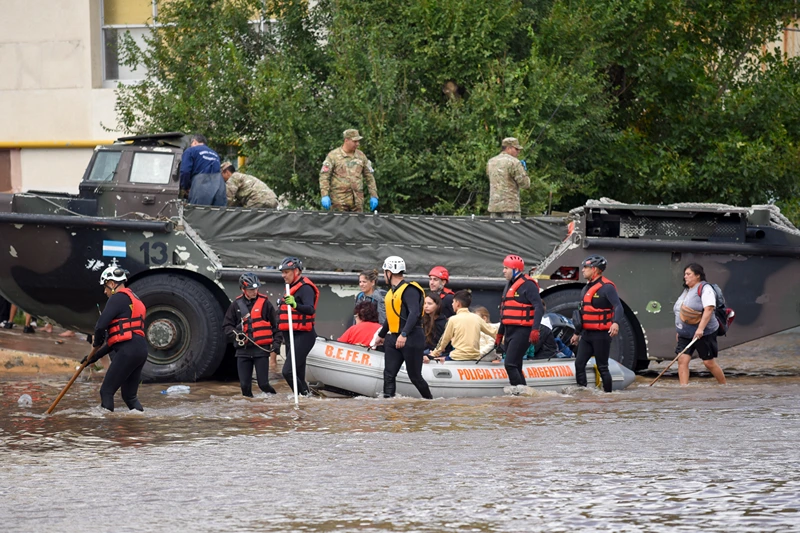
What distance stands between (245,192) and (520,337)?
497 centimetres

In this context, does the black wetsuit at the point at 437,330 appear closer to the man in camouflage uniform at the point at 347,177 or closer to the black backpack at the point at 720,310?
the man in camouflage uniform at the point at 347,177

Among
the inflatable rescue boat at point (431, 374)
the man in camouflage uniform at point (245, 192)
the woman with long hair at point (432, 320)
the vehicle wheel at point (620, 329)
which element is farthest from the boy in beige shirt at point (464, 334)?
the man in camouflage uniform at point (245, 192)

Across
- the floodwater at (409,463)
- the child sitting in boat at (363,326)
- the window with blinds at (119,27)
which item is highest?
the window with blinds at (119,27)

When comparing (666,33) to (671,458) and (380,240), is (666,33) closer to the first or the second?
(380,240)

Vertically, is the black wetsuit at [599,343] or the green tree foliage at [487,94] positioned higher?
the green tree foliage at [487,94]

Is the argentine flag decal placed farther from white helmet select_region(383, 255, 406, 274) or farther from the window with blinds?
the window with blinds

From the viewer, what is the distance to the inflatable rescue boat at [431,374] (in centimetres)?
1359

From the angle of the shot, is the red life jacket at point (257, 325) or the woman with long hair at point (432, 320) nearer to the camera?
the red life jacket at point (257, 325)

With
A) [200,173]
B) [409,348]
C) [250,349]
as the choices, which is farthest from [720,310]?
[200,173]

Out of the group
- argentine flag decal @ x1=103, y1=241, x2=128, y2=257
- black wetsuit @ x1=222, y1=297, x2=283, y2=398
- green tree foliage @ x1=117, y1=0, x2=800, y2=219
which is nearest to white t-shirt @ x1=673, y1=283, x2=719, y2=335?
green tree foliage @ x1=117, y1=0, x2=800, y2=219

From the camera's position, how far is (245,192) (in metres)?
16.7

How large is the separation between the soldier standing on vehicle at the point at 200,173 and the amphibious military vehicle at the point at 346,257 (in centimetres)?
24

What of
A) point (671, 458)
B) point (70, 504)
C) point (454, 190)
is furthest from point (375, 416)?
point (454, 190)

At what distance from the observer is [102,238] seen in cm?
1515
